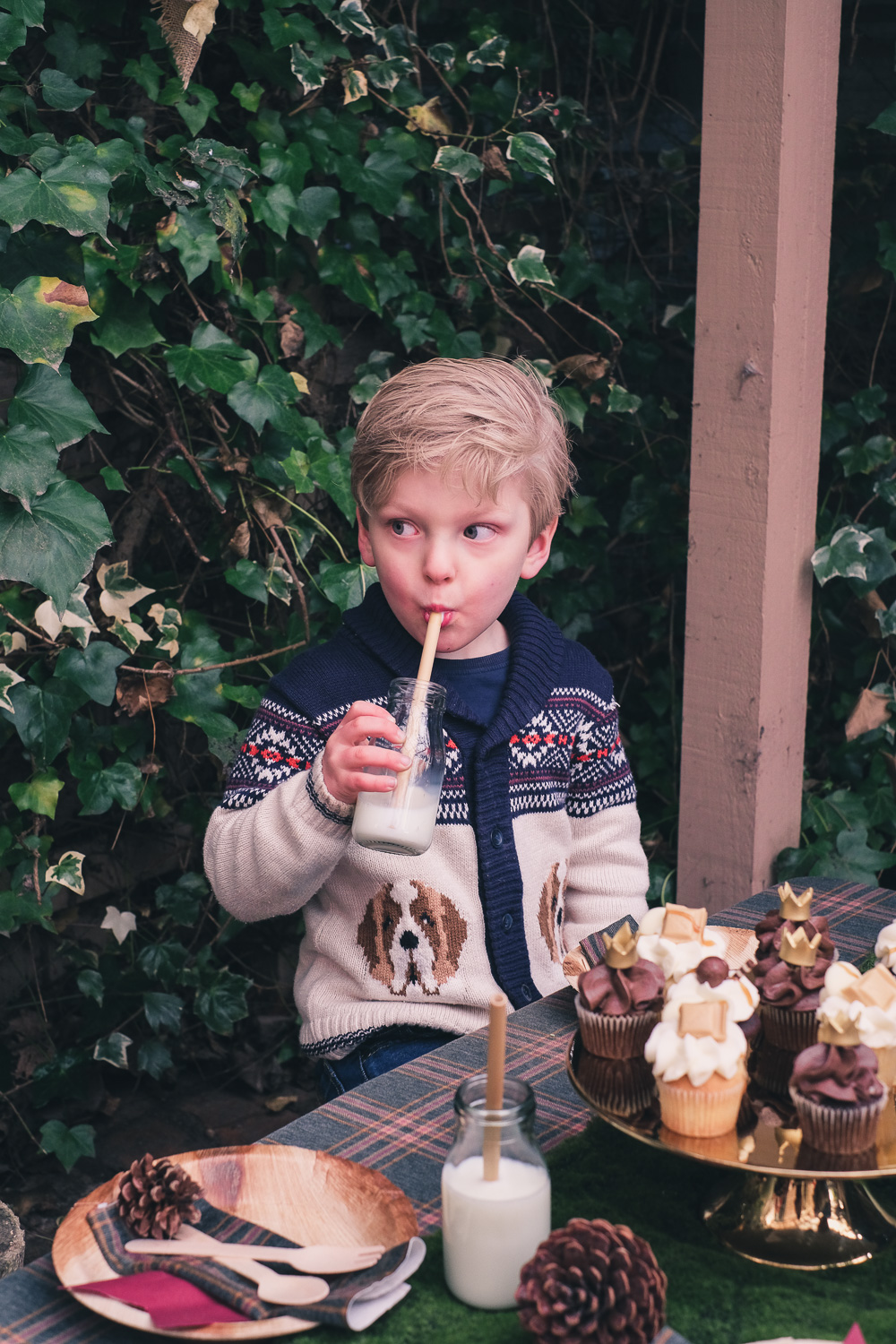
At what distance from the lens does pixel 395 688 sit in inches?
46.4

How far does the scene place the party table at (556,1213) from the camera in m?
0.79

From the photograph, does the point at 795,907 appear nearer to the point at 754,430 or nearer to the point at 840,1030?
the point at 840,1030

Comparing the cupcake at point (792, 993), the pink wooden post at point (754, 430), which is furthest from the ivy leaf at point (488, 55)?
the cupcake at point (792, 993)

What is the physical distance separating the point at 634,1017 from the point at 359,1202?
0.23 m

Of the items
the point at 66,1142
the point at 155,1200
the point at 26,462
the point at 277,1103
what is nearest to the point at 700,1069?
the point at 155,1200

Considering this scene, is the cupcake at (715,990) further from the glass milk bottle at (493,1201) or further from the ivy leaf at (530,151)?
the ivy leaf at (530,151)

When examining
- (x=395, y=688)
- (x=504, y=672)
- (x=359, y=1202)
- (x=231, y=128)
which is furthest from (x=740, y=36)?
(x=359, y=1202)

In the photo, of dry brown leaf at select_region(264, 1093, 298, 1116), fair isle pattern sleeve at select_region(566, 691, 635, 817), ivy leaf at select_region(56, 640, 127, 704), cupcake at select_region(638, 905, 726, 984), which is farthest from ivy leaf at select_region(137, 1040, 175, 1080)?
cupcake at select_region(638, 905, 726, 984)

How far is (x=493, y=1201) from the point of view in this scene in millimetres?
792

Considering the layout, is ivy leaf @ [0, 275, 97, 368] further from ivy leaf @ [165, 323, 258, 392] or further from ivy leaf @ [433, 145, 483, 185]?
ivy leaf @ [433, 145, 483, 185]

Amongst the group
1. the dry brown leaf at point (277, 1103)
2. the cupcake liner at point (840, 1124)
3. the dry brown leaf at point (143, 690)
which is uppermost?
the cupcake liner at point (840, 1124)

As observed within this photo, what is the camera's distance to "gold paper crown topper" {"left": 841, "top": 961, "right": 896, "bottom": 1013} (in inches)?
34.0

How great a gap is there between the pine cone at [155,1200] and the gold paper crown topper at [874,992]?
46cm

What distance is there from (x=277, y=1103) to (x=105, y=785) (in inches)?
32.4
